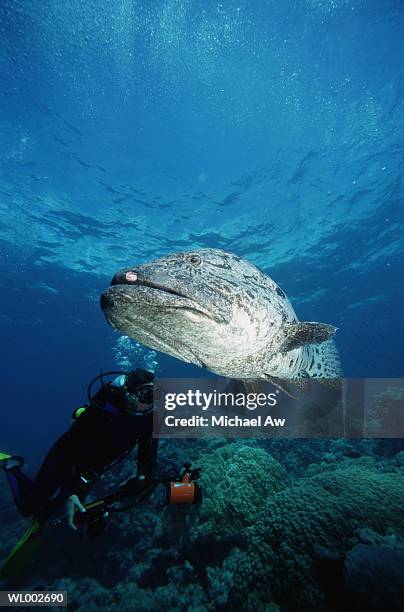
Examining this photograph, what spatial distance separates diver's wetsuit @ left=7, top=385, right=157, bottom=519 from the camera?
4531 millimetres

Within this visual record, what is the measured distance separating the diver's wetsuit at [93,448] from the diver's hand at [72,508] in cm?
34

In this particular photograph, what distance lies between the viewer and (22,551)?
193 inches

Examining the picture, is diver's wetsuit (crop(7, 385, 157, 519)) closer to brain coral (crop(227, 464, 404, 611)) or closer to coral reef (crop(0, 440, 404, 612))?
brain coral (crop(227, 464, 404, 611))

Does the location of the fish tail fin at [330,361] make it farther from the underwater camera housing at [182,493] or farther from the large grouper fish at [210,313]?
the underwater camera housing at [182,493]

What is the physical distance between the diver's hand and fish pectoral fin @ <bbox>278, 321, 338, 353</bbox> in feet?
11.2

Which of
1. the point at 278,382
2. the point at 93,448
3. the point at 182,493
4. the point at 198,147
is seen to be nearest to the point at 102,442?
the point at 93,448

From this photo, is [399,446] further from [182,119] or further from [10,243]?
[10,243]

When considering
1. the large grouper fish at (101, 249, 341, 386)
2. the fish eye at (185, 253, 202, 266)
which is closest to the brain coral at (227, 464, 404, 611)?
the large grouper fish at (101, 249, 341, 386)

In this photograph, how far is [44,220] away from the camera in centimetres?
2017

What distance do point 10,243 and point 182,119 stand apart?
16603 mm

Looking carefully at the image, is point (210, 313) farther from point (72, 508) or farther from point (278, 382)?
point (72, 508)

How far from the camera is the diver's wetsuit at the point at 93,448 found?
453 cm

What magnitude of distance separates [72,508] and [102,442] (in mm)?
875

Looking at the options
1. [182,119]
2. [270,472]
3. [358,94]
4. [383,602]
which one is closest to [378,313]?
[358,94]
